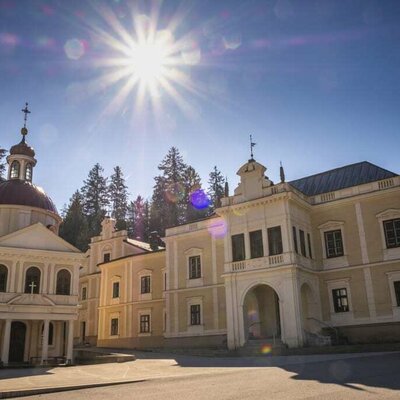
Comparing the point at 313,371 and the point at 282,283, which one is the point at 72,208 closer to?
the point at 282,283

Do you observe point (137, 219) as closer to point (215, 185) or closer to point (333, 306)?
point (215, 185)

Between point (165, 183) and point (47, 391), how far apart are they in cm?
5458

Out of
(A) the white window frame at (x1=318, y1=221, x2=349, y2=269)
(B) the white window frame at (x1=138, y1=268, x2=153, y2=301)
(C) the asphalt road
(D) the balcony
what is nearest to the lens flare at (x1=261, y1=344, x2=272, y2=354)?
(D) the balcony

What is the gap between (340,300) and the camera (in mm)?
28094

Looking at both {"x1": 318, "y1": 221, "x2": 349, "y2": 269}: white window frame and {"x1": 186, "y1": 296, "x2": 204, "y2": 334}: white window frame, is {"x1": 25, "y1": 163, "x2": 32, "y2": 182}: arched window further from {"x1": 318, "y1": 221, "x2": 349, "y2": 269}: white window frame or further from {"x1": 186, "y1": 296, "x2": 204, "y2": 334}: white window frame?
{"x1": 318, "y1": 221, "x2": 349, "y2": 269}: white window frame

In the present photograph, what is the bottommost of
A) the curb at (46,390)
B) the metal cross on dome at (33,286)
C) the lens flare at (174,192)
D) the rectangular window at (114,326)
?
the curb at (46,390)

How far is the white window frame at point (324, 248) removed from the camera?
28.5m

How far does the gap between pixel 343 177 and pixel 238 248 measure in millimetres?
9706

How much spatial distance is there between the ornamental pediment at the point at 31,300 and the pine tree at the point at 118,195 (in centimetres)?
4173

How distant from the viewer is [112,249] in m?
46.8

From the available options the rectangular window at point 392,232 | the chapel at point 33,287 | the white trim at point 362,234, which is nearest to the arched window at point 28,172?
the chapel at point 33,287

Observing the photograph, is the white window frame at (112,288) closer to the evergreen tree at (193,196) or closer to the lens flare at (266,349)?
the lens flare at (266,349)

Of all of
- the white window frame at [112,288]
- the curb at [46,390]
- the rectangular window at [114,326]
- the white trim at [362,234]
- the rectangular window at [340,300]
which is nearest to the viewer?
the curb at [46,390]

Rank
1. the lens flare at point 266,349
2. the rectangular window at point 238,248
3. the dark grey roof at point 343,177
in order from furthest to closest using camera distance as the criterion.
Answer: the dark grey roof at point 343,177
the rectangular window at point 238,248
the lens flare at point 266,349
